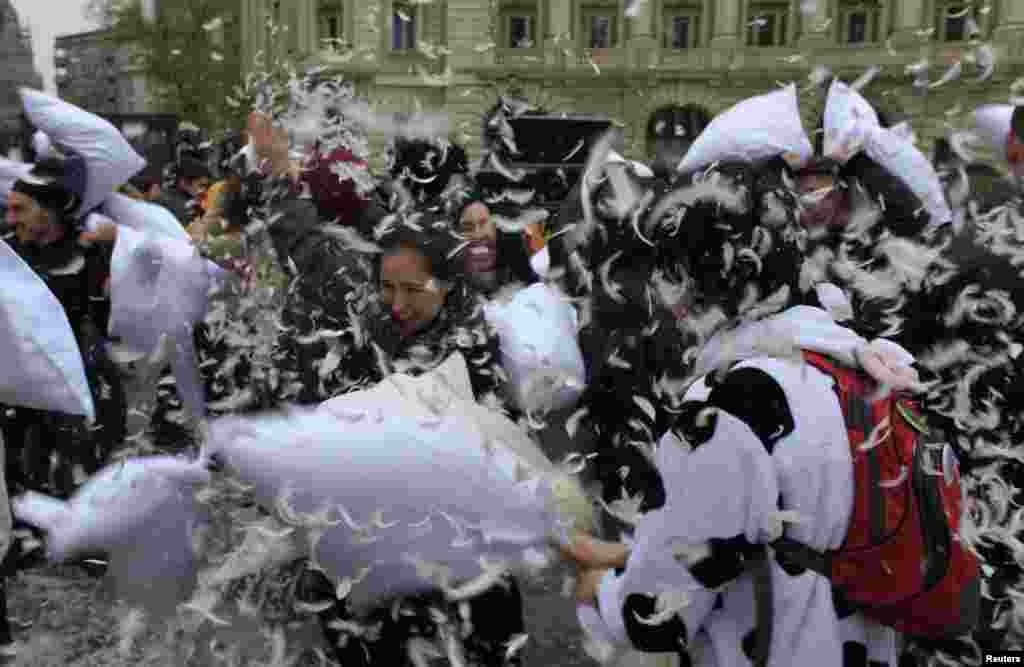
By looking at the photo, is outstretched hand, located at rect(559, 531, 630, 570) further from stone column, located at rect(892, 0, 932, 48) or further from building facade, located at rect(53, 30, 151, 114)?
building facade, located at rect(53, 30, 151, 114)

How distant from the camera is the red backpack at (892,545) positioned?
6.42 ft

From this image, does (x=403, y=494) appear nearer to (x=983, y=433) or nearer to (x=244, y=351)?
(x=983, y=433)

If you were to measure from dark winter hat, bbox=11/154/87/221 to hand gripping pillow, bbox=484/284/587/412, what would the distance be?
2.41 meters

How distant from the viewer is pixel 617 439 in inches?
154

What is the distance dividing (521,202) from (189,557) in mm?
4037

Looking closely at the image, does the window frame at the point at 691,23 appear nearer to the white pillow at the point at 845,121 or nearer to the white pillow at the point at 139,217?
the white pillow at the point at 139,217

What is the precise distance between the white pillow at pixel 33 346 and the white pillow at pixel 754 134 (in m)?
1.94

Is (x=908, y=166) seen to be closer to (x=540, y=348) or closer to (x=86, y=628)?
(x=540, y=348)

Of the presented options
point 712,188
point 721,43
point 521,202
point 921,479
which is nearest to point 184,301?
point 521,202

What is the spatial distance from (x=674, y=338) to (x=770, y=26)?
97.2ft

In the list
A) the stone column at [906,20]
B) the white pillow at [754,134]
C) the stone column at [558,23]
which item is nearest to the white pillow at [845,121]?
the white pillow at [754,134]

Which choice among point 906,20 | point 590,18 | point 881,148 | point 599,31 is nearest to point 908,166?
point 881,148


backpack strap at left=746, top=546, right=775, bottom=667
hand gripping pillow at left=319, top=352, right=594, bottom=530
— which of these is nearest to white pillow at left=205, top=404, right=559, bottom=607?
hand gripping pillow at left=319, top=352, right=594, bottom=530

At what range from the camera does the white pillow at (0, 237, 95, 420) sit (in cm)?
283
